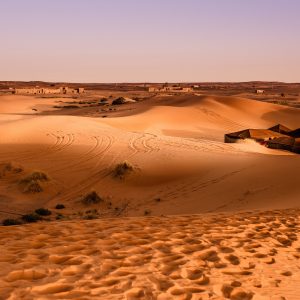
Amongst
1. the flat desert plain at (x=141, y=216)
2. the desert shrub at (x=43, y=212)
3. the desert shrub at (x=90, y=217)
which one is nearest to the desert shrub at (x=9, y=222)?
the flat desert plain at (x=141, y=216)

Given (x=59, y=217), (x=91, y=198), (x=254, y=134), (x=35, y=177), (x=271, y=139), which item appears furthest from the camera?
(x=254, y=134)

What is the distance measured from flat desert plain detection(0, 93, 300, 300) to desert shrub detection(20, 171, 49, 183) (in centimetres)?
4

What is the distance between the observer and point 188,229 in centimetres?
715

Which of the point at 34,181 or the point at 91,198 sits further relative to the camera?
the point at 34,181

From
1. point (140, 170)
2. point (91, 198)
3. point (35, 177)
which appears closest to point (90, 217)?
point (91, 198)

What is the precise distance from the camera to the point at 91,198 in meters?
12.8

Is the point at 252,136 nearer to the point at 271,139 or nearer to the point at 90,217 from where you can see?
the point at 271,139

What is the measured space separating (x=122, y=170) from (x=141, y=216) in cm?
484

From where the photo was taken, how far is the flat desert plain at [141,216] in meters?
4.83

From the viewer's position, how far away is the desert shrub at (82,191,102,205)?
12750 millimetres

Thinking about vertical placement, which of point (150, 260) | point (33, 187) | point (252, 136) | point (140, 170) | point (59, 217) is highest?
point (150, 260)

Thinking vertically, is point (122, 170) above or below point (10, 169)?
above

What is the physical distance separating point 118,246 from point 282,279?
2.16 metres

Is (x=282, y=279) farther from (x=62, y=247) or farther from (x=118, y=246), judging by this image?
(x=62, y=247)
